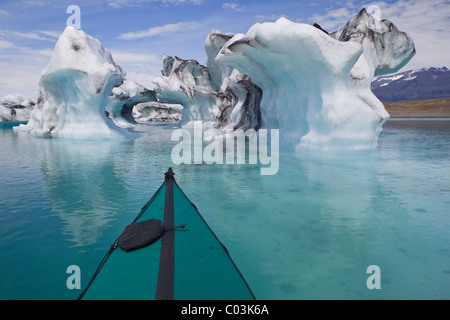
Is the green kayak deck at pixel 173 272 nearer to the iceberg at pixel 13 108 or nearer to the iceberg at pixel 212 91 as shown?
the iceberg at pixel 212 91

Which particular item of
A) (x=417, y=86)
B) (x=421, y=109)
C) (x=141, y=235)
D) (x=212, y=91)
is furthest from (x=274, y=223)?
(x=417, y=86)

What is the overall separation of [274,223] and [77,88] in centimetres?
1666

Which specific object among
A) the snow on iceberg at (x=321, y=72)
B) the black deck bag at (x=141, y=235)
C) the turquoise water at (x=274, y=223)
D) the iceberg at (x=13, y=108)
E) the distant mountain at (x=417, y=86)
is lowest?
the turquoise water at (x=274, y=223)

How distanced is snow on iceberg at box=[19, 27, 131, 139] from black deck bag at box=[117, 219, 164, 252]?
15719 millimetres

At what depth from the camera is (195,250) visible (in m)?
2.57

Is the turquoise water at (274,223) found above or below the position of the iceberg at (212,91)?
below

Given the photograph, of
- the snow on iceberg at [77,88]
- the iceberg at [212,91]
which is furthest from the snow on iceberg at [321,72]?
the snow on iceberg at [77,88]

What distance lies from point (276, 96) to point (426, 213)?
10.5 m

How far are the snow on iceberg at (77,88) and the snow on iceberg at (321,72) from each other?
8251mm

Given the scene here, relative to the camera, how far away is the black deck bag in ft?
8.43

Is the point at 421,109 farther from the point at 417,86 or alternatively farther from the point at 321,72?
the point at 417,86

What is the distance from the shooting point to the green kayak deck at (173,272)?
6.59 feet
